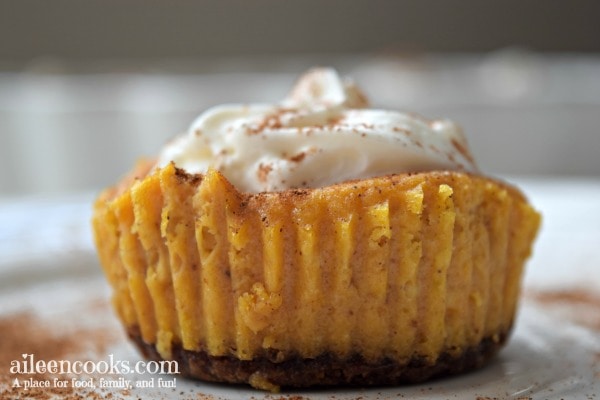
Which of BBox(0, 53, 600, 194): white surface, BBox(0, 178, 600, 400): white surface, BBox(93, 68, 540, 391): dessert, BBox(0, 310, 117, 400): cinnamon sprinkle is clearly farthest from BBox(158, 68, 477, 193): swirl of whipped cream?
BBox(0, 53, 600, 194): white surface

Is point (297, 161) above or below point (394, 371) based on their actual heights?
above

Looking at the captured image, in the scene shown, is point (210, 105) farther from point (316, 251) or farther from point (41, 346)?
point (316, 251)

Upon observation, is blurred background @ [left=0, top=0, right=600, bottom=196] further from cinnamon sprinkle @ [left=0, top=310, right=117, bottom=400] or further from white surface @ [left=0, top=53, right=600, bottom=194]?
cinnamon sprinkle @ [left=0, top=310, right=117, bottom=400]

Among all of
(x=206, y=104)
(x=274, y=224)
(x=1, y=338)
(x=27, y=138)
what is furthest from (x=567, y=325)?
Answer: (x=27, y=138)

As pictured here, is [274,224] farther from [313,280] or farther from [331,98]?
[331,98]

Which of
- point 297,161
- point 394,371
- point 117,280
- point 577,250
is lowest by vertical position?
point 577,250

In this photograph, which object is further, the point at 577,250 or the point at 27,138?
the point at 27,138

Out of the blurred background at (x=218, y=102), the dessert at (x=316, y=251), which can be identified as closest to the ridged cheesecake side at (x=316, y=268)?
the dessert at (x=316, y=251)

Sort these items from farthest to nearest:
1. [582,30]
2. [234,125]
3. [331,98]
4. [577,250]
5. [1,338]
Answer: [582,30] → [577,250] → [1,338] → [331,98] → [234,125]

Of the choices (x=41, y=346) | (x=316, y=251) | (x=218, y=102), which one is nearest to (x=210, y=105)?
(x=218, y=102)
